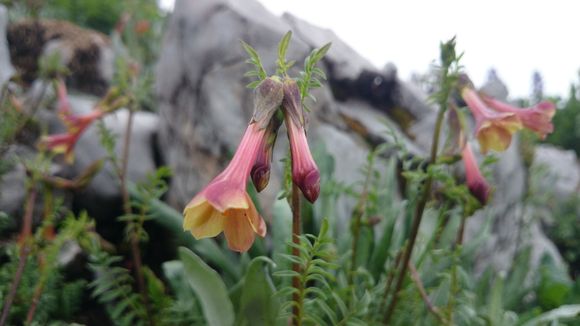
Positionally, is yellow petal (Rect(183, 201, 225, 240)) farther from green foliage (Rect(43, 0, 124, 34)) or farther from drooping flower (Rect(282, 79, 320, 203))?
green foliage (Rect(43, 0, 124, 34))

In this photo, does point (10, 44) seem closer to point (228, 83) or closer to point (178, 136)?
point (178, 136)

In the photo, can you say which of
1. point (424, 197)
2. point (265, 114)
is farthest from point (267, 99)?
point (424, 197)

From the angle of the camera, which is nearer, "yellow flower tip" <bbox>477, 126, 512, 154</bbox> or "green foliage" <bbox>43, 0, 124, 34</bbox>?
"yellow flower tip" <bbox>477, 126, 512, 154</bbox>

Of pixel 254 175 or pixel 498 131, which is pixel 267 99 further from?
pixel 498 131

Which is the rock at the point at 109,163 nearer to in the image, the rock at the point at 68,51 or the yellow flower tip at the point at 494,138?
the rock at the point at 68,51

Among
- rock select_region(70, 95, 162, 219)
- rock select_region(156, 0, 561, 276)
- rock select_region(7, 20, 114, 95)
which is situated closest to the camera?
rock select_region(156, 0, 561, 276)

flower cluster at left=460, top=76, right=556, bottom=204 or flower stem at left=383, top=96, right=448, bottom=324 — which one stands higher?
flower cluster at left=460, top=76, right=556, bottom=204

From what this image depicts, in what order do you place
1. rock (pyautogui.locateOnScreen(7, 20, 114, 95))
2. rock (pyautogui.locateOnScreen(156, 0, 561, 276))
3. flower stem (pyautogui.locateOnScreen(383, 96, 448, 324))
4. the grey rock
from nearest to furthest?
flower stem (pyautogui.locateOnScreen(383, 96, 448, 324)) < rock (pyautogui.locateOnScreen(156, 0, 561, 276)) < rock (pyautogui.locateOnScreen(7, 20, 114, 95)) < the grey rock

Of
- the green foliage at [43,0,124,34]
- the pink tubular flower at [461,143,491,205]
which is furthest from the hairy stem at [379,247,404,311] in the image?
the green foliage at [43,0,124,34]

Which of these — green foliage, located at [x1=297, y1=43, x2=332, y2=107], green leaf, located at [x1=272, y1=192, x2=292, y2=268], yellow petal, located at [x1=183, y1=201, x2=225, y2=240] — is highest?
green foliage, located at [x1=297, y1=43, x2=332, y2=107]
